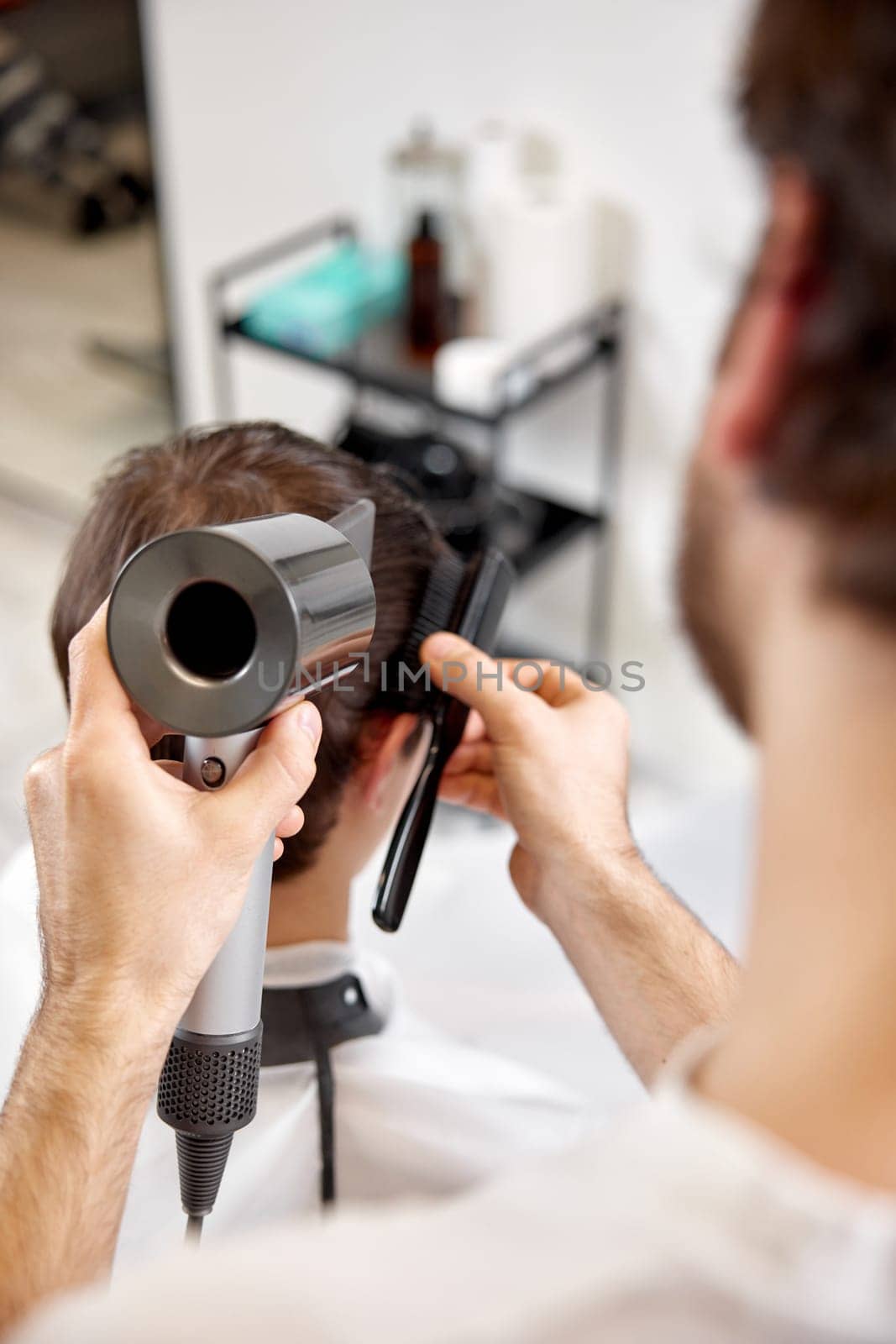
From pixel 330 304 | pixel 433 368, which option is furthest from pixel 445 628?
pixel 330 304

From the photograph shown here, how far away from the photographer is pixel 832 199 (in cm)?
45

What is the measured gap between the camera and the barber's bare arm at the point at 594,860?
94 centimetres

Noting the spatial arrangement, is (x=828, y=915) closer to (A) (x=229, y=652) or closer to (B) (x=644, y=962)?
(A) (x=229, y=652)

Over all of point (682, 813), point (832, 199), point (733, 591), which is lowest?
point (682, 813)

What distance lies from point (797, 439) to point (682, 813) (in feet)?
4.18

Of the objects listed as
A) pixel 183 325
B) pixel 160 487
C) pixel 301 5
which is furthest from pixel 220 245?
pixel 160 487

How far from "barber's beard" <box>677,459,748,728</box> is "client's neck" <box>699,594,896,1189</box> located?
0.08 ft

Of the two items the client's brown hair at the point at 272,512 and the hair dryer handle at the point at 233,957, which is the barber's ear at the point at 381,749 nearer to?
the client's brown hair at the point at 272,512

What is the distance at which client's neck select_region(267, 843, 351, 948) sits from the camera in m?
1.07

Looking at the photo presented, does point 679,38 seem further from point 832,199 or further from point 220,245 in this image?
point 832,199

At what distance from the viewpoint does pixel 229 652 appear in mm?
655

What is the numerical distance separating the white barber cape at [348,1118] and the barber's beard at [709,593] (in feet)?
2.01

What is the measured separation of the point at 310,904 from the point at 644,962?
28 centimetres

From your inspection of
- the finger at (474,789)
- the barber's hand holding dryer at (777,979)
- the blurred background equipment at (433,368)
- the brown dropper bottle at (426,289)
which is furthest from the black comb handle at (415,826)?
the brown dropper bottle at (426,289)
